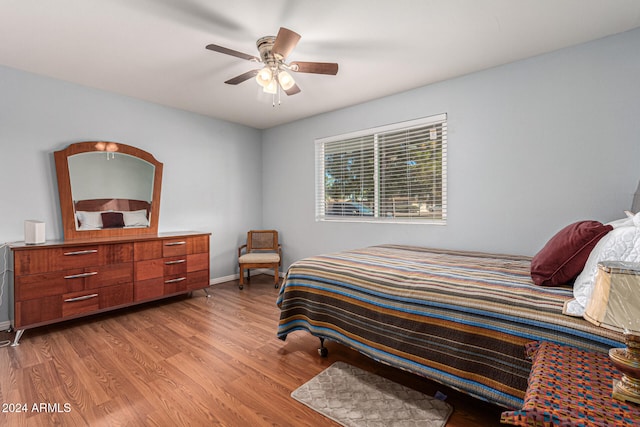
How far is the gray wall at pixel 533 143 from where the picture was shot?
2412 millimetres

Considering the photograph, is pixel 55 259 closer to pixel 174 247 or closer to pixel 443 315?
pixel 174 247

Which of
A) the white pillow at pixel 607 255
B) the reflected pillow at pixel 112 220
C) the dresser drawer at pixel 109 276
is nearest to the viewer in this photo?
the white pillow at pixel 607 255

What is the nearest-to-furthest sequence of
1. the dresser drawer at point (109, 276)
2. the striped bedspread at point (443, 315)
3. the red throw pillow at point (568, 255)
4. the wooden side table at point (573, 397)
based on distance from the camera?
the wooden side table at point (573, 397) → the striped bedspread at point (443, 315) → the red throw pillow at point (568, 255) → the dresser drawer at point (109, 276)

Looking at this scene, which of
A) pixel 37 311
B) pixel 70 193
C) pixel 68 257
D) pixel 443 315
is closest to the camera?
pixel 443 315

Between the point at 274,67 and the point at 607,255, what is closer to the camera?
the point at 607,255

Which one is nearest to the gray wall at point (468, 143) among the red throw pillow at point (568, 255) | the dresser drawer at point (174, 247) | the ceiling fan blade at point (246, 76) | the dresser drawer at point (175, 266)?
the dresser drawer at point (174, 247)

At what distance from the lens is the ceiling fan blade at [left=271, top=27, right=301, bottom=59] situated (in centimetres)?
196

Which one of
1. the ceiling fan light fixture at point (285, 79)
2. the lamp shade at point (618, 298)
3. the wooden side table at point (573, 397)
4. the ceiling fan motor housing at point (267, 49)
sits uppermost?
the ceiling fan motor housing at point (267, 49)

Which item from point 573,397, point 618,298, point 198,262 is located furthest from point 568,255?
point 198,262

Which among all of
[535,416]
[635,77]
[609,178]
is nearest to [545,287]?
[535,416]

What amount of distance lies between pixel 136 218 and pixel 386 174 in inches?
127

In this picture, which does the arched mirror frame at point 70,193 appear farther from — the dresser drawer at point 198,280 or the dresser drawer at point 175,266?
the dresser drawer at point 198,280

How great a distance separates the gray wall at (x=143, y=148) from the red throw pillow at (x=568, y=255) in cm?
411

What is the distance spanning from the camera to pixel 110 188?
358 centimetres
